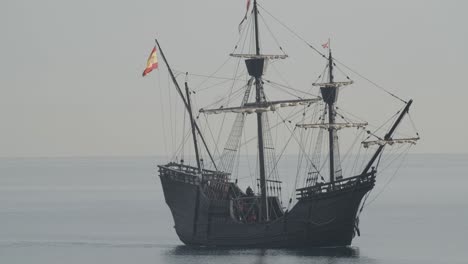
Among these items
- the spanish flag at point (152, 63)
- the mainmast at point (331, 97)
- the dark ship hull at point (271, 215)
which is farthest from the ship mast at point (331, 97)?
the spanish flag at point (152, 63)

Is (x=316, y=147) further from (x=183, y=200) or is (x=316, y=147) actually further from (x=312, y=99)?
(x=183, y=200)

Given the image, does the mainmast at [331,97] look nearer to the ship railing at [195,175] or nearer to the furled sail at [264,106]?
the furled sail at [264,106]

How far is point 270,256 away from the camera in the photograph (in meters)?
87.9

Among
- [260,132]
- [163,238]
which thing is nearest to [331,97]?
[260,132]

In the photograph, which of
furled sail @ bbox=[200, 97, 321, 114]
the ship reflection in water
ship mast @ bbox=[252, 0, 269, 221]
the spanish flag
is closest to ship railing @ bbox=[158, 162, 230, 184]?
ship mast @ bbox=[252, 0, 269, 221]

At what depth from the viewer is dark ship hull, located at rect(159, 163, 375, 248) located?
87875 mm

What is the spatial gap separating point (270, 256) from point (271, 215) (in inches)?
218

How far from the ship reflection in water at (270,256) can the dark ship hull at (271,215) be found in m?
0.51

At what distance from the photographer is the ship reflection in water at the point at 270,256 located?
86.8 meters

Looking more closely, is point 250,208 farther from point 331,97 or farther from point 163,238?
point 163,238

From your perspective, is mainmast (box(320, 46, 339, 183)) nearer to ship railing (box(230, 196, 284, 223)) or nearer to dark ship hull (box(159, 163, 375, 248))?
dark ship hull (box(159, 163, 375, 248))

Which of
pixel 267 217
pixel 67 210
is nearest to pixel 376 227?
pixel 267 217

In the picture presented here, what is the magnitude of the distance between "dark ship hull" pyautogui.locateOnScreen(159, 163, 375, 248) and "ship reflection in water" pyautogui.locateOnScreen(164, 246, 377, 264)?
0.51 m

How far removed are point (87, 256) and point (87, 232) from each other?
996 inches
